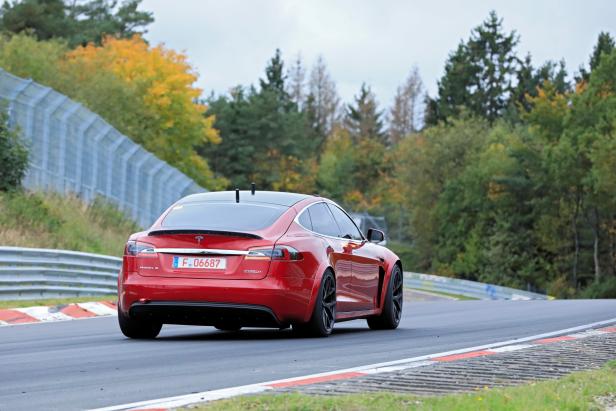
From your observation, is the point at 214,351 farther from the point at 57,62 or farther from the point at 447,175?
the point at 447,175

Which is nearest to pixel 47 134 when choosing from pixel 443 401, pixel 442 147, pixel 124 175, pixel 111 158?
pixel 111 158

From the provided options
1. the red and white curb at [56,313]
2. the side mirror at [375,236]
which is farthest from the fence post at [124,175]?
the side mirror at [375,236]

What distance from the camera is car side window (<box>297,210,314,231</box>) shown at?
13344 millimetres

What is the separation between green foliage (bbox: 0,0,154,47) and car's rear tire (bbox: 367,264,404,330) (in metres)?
71.1

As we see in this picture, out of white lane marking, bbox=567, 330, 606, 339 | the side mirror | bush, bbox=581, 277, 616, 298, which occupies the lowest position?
bush, bbox=581, 277, 616, 298

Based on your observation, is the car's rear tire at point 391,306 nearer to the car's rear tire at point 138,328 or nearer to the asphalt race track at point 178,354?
the asphalt race track at point 178,354

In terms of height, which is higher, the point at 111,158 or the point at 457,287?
the point at 111,158

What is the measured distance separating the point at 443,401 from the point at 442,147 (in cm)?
9211

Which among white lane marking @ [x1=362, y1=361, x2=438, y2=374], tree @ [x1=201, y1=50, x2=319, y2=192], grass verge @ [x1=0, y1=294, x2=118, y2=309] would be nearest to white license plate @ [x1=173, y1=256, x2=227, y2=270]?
white lane marking @ [x1=362, y1=361, x2=438, y2=374]

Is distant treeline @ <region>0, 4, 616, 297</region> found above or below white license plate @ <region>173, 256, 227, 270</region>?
above

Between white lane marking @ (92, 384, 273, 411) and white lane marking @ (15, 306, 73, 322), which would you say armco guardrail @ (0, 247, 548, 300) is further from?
white lane marking @ (92, 384, 273, 411)

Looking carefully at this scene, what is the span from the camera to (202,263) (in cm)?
1249

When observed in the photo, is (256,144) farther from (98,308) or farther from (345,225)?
(345,225)

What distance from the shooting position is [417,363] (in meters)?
9.98
